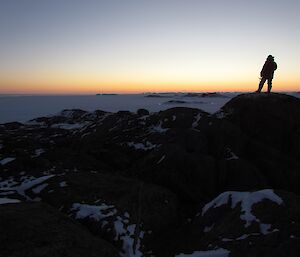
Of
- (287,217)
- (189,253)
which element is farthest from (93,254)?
(287,217)

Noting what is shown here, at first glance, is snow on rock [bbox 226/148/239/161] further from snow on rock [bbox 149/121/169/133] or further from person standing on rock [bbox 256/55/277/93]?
person standing on rock [bbox 256/55/277/93]

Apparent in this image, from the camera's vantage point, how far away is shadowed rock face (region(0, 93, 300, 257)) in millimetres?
9508

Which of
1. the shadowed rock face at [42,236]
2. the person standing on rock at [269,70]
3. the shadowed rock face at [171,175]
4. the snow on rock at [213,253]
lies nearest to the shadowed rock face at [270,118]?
the shadowed rock face at [171,175]

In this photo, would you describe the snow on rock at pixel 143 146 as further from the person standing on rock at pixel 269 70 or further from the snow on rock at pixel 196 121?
the person standing on rock at pixel 269 70

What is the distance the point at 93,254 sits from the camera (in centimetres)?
767

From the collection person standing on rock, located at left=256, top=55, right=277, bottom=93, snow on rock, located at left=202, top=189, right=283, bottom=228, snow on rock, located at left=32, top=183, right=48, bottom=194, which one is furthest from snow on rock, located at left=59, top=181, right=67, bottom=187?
person standing on rock, located at left=256, top=55, right=277, bottom=93

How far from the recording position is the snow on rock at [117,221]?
9.36 metres

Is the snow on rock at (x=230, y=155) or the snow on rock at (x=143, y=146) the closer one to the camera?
the snow on rock at (x=230, y=155)

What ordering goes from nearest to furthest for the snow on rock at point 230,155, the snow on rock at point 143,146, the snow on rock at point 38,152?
the snow on rock at point 230,155, the snow on rock at point 143,146, the snow on rock at point 38,152

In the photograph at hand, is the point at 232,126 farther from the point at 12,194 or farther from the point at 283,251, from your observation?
the point at 12,194

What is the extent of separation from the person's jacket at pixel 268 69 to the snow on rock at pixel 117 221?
15262 mm

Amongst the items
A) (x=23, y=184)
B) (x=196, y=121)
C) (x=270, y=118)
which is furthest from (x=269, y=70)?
(x=23, y=184)

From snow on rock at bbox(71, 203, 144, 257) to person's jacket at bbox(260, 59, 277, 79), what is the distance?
50.1 ft

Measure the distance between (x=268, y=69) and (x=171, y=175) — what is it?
38.2ft
